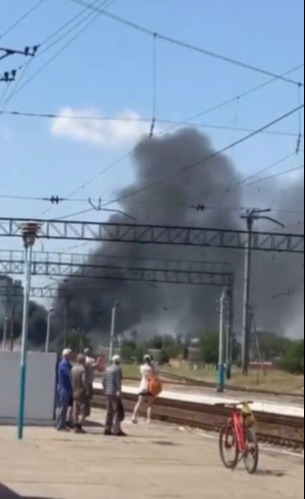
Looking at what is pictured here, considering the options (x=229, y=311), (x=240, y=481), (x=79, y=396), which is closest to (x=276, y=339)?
(x=240, y=481)

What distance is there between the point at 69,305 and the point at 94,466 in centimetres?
325

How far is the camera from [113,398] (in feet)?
74.5

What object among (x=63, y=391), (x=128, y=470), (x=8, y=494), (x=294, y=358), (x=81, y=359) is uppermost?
(x=81, y=359)

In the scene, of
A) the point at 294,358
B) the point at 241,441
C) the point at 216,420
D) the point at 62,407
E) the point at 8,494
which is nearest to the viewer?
the point at 294,358

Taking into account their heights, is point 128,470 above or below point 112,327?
below

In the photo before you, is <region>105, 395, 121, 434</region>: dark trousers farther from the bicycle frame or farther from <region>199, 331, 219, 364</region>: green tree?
<region>199, 331, 219, 364</region>: green tree

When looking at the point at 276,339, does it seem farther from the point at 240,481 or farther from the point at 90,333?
the point at 90,333

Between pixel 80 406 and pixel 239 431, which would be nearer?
pixel 239 431

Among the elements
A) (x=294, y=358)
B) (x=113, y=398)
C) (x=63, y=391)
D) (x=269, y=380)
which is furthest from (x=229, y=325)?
(x=294, y=358)

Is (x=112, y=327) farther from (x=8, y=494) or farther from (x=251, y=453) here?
(x=8, y=494)

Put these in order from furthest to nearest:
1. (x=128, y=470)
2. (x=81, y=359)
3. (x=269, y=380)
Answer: (x=81, y=359)
(x=128, y=470)
(x=269, y=380)

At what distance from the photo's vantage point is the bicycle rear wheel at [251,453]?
55.6 ft

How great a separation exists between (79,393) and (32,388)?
962 mm

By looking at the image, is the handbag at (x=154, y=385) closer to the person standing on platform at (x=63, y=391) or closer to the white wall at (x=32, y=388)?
the white wall at (x=32, y=388)
